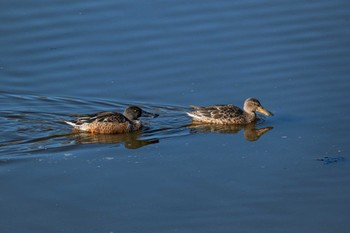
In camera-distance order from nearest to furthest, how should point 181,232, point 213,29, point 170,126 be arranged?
1. point 181,232
2. point 170,126
3. point 213,29

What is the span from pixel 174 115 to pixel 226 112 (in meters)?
0.81

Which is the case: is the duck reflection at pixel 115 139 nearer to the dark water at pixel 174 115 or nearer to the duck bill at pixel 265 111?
the dark water at pixel 174 115

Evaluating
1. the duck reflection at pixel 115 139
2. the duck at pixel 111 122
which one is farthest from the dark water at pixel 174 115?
the duck at pixel 111 122

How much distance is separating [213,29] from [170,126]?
11.1 ft

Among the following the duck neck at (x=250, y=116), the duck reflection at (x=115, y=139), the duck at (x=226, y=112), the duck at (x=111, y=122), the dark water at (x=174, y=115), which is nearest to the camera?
the dark water at (x=174, y=115)

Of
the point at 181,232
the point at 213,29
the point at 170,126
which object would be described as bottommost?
the point at 181,232

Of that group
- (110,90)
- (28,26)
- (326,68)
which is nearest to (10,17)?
(28,26)

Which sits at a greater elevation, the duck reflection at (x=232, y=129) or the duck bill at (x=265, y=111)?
the duck bill at (x=265, y=111)

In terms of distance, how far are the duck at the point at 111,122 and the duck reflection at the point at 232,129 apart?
681 mm

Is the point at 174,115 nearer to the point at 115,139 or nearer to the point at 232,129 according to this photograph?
the point at 232,129

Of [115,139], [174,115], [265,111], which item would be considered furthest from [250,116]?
[115,139]

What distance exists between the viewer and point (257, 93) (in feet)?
50.5

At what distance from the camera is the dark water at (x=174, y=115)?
36.7ft

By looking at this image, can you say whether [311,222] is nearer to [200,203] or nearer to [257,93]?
[200,203]
